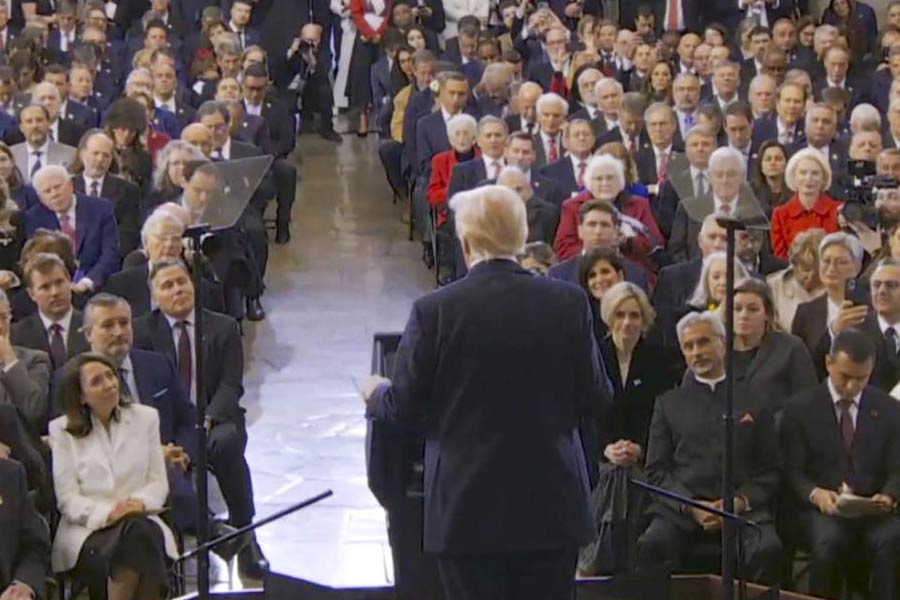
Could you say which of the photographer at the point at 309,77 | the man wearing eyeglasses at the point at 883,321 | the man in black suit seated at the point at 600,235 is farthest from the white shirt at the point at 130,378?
the photographer at the point at 309,77

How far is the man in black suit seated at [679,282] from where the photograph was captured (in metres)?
7.83

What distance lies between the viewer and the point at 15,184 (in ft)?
29.0

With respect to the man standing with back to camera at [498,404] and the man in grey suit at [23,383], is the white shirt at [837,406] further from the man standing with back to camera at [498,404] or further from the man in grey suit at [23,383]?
the man in grey suit at [23,383]

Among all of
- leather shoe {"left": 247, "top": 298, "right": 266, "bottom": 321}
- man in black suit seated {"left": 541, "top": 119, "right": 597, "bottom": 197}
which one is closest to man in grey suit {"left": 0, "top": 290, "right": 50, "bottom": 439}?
leather shoe {"left": 247, "top": 298, "right": 266, "bottom": 321}

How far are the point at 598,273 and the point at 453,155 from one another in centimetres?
307

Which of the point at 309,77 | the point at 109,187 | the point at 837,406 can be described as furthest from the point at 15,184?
the point at 309,77

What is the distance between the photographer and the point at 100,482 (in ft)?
20.0

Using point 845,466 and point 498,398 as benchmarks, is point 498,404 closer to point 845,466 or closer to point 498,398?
point 498,398

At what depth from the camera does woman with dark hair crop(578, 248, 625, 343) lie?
731 cm

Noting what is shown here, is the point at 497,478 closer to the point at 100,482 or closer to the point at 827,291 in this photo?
the point at 100,482

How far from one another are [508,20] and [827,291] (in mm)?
7030

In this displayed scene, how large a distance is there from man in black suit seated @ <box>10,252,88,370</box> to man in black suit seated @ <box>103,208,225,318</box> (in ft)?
1.60

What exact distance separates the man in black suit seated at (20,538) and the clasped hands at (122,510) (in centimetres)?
24

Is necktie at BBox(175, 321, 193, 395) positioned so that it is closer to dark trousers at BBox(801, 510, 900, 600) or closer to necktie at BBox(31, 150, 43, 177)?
dark trousers at BBox(801, 510, 900, 600)
